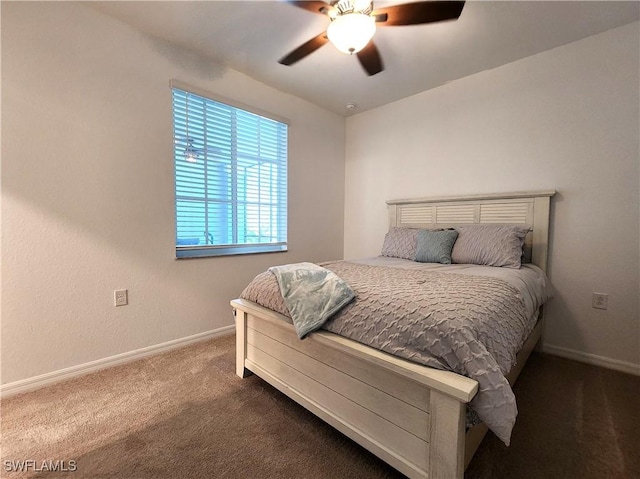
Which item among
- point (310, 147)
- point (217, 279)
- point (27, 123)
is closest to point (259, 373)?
point (217, 279)

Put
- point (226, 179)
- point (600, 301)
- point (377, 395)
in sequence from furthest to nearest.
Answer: point (226, 179) → point (600, 301) → point (377, 395)

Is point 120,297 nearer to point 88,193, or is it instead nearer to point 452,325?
point 88,193

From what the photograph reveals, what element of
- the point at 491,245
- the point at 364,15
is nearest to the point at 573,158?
the point at 491,245

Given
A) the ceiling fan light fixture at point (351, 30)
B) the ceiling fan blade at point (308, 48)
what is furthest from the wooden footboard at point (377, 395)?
the ceiling fan blade at point (308, 48)

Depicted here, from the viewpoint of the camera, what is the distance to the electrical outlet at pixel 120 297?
2.04 metres

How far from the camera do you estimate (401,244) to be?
267 cm

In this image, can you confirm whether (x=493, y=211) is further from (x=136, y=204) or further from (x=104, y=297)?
(x=104, y=297)

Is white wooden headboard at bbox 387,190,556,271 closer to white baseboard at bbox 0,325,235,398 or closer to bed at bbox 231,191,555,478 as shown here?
bed at bbox 231,191,555,478

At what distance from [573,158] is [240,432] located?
9.57 ft

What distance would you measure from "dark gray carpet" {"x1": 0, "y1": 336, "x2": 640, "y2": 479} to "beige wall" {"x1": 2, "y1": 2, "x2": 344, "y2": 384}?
35cm

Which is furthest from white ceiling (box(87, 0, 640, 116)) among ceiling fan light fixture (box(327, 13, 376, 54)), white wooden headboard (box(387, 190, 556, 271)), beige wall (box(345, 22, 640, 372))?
white wooden headboard (box(387, 190, 556, 271))

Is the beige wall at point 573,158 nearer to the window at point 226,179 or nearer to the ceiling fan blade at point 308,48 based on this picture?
the ceiling fan blade at point 308,48

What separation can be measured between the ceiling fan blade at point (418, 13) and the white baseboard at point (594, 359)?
251cm

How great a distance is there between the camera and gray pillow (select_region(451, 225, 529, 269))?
2.09 meters
